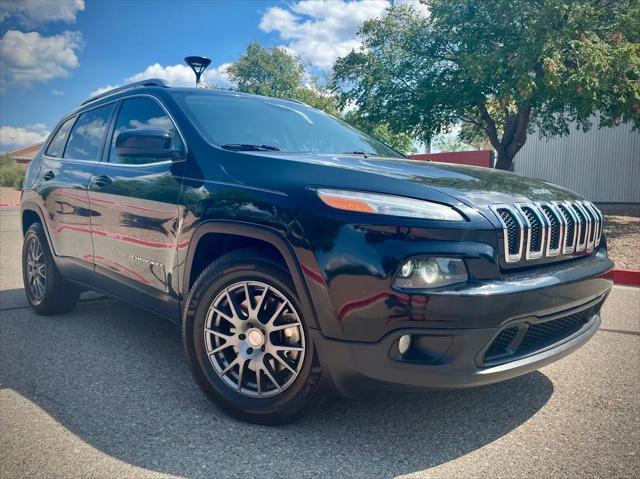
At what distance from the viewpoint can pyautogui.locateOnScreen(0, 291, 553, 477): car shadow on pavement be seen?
88.4 inches

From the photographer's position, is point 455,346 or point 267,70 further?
point 267,70

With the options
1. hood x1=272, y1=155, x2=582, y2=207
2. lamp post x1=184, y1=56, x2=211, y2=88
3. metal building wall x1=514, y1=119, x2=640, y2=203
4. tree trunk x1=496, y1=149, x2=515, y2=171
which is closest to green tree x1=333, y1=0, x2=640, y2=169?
tree trunk x1=496, y1=149, x2=515, y2=171

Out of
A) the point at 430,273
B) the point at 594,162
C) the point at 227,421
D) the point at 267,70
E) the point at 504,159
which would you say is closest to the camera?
the point at 430,273

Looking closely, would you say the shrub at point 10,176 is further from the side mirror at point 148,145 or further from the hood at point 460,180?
the hood at point 460,180

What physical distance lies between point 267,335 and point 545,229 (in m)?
1.40

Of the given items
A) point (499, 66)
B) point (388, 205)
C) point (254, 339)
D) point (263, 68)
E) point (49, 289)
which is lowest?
point (49, 289)

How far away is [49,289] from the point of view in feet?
14.4

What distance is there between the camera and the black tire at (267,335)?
7.76 feet

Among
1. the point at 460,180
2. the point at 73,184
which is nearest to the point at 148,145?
the point at 73,184

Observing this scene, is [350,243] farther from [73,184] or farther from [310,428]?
[73,184]

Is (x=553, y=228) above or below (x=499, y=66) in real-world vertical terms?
below

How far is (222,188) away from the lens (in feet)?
8.71

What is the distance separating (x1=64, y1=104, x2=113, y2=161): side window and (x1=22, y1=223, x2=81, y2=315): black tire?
0.80 meters

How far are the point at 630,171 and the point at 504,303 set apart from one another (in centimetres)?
2063
